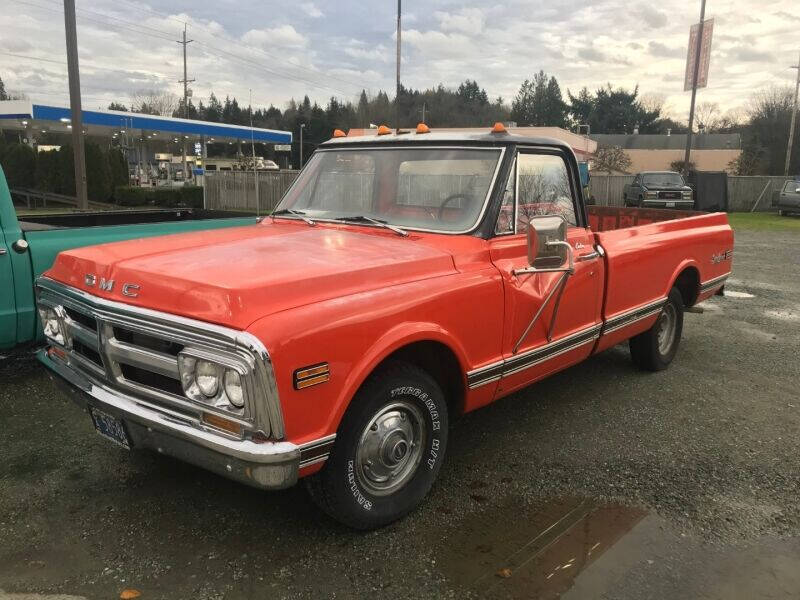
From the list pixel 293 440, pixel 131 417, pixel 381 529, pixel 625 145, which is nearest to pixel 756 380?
pixel 381 529

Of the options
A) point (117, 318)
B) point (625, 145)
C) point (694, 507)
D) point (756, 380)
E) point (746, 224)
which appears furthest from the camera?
point (625, 145)

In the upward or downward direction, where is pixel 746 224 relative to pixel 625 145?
downward

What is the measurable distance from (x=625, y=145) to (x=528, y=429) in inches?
2974

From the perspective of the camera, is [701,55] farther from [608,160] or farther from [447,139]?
[447,139]

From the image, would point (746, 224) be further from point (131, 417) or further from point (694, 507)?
point (131, 417)

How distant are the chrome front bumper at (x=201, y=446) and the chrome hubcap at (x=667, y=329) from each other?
4.30 meters

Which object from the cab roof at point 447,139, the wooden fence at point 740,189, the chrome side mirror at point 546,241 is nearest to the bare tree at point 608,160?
the wooden fence at point 740,189

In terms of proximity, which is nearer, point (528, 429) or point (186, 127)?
point (528, 429)

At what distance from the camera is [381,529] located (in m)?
3.18

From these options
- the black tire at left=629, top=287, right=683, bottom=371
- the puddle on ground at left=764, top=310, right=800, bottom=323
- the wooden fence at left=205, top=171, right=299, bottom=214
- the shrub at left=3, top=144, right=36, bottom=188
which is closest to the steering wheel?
the black tire at left=629, top=287, right=683, bottom=371

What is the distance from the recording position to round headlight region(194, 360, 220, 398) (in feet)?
8.28

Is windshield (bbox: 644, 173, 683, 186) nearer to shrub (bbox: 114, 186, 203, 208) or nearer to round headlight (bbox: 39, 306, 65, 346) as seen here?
shrub (bbox: 114, 186, 203, 208)

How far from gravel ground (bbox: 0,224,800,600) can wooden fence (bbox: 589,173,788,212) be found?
25.9 meters

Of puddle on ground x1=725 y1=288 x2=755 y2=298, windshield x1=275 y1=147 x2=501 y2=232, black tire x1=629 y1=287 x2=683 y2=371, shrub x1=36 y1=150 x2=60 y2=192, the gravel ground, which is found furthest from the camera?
shrub x1=36 y1=150 x2=60 y2=192
